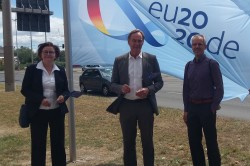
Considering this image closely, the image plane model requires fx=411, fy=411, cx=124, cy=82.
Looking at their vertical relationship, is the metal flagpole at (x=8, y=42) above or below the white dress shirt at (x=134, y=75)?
above

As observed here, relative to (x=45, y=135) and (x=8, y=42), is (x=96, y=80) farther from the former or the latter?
(x=45, y=135)

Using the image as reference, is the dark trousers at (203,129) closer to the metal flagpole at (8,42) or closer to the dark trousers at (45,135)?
the dark trousers at (45,135)

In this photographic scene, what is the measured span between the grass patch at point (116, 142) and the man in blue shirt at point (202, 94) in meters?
1.21

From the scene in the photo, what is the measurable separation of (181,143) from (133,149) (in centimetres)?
253

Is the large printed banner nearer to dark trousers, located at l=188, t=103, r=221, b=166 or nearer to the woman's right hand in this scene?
dark trousers, located at l=188, t=103, r=221, b=166

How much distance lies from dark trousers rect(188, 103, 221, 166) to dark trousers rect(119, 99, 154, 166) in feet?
1.68

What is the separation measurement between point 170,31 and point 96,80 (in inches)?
660

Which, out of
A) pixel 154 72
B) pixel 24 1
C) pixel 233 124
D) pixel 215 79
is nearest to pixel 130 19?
pixel 154 72

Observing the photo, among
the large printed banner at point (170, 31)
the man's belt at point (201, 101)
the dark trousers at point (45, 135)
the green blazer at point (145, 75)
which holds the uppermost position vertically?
the large printed banner at point (170, 31)

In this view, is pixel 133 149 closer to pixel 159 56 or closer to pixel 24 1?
pixel 159 56

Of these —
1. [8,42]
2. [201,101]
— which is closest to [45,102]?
[201,101]

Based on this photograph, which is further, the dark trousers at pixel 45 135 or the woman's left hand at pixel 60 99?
the dark trousers at pixel 45 135

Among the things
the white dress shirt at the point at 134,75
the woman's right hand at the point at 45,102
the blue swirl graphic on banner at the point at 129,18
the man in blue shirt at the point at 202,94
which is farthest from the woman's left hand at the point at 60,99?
the man in blue shirt at the point at 202,94

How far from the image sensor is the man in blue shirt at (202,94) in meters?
4.92
